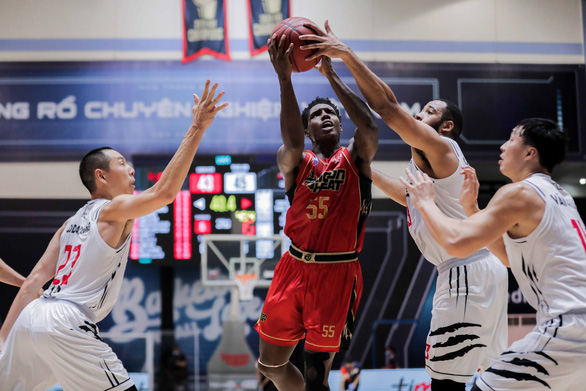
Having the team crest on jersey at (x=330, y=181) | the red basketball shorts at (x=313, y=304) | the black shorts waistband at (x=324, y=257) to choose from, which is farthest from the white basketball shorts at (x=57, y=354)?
the team crest on jersey at (x=330, y=181)

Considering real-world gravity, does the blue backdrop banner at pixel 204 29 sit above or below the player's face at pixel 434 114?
above

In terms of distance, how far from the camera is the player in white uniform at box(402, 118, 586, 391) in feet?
8.60

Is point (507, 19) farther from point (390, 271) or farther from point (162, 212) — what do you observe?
point (162, 212)

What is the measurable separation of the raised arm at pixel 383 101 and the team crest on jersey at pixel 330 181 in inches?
20.0

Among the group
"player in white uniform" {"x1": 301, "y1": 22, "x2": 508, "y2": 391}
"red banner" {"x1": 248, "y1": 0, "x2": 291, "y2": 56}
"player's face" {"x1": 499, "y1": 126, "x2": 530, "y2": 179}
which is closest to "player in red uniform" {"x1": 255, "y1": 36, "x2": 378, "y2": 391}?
"player in white uniform" {"x1": 301, "y1": 22, "x2": 508, "y2": 391}

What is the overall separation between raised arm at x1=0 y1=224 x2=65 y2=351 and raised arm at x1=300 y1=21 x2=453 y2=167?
7.12 feet

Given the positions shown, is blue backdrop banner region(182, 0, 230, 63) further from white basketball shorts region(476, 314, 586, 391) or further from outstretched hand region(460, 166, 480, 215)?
white basketball shorts region(476, 314, 586, 391)

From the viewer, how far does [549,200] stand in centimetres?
278

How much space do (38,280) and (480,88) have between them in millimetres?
7917

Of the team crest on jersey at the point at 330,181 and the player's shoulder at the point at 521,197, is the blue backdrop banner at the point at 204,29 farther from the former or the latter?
the player's shoulder at the point at 521,197

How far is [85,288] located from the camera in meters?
3.62

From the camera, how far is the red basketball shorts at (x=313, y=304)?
12.3 feet

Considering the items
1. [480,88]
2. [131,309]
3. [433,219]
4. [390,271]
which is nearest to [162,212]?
[131,309]

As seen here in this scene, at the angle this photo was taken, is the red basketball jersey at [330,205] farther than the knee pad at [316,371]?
Yes
